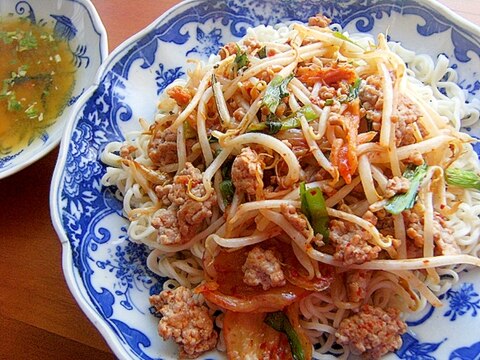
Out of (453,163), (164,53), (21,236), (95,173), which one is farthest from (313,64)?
(21,236)

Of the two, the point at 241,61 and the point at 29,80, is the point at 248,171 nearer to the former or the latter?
the point at 241,61

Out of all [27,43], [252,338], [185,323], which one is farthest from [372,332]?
[27,43]

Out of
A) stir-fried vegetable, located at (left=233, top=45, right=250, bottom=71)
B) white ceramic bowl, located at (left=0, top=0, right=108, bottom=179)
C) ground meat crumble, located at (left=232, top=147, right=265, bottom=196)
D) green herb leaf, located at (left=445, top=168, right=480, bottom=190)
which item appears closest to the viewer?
ground meat crumble, located at (left=232, top=147, right=265, bottom=196)

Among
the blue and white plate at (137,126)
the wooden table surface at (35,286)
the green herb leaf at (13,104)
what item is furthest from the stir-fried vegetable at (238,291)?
the green herb leaf at (13,104)

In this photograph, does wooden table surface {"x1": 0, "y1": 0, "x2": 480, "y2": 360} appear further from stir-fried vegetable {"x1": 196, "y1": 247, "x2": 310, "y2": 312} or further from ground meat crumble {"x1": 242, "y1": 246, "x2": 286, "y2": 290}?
ground meat crumble {"x1": 242, "y1": 246, "x2": 286, "y2": 290}

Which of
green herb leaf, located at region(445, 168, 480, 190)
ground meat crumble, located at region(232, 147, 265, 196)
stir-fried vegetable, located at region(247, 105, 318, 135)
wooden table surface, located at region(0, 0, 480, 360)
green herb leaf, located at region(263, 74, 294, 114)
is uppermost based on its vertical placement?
green herb leaf, located at region(263, 74, 294, 114)

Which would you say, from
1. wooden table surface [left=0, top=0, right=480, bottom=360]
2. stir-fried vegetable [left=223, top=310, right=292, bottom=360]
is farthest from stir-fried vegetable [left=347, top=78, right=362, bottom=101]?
wooden table surface [left=0, top=0, right=480, bottom=360]
